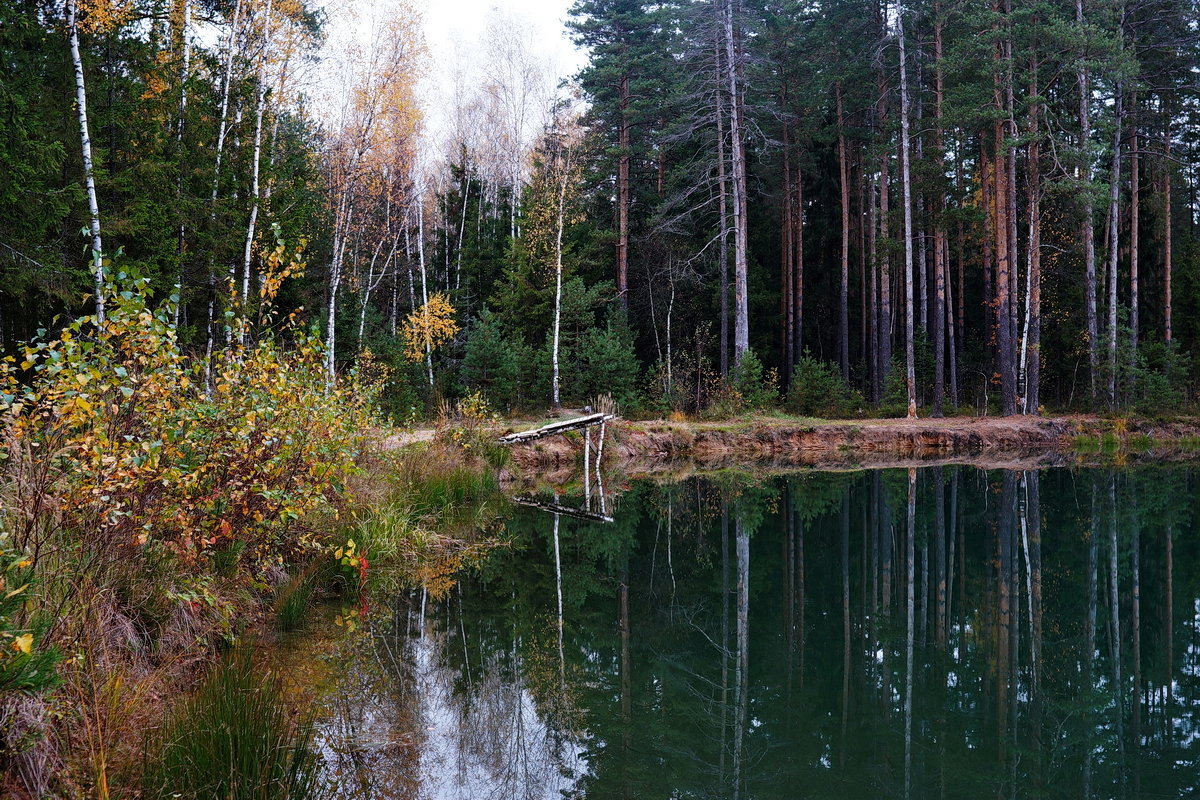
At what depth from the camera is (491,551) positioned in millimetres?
9203

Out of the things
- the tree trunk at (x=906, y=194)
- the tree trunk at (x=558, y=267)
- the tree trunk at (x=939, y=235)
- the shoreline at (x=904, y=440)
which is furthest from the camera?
the tree trunk at (x=558, y=267)

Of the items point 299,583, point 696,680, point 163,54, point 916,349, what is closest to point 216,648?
point 299,583

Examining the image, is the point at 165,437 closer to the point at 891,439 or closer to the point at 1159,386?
the point at 891,439

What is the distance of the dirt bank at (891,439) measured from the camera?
19.8m

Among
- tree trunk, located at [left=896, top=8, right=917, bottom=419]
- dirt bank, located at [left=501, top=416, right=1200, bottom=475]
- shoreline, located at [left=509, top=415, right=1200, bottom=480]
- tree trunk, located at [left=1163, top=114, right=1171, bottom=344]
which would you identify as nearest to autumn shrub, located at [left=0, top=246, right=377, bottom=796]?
shoreline, located at [left=509, top=415, right=1200, bottom=480]

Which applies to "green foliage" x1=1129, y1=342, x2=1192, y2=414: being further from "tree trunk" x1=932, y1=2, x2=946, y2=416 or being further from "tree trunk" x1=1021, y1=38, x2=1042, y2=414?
"tree trunk" x1=932, y1=2, x2=946, y2=416

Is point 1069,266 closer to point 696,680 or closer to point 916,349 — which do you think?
point 916,349

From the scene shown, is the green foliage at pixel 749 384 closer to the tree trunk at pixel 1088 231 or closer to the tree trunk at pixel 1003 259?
the tree trunk at pixel 1003 259

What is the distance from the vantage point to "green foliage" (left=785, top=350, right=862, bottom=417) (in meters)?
24.3

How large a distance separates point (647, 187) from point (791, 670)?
26271 millimetres

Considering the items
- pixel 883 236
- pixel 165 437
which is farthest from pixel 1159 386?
pixel 165 437

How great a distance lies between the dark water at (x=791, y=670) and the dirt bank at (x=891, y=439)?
366 inches


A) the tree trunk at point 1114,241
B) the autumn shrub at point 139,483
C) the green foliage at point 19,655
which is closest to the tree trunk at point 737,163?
the tree trunk at point 1114,241

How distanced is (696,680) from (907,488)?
10.9 meters
